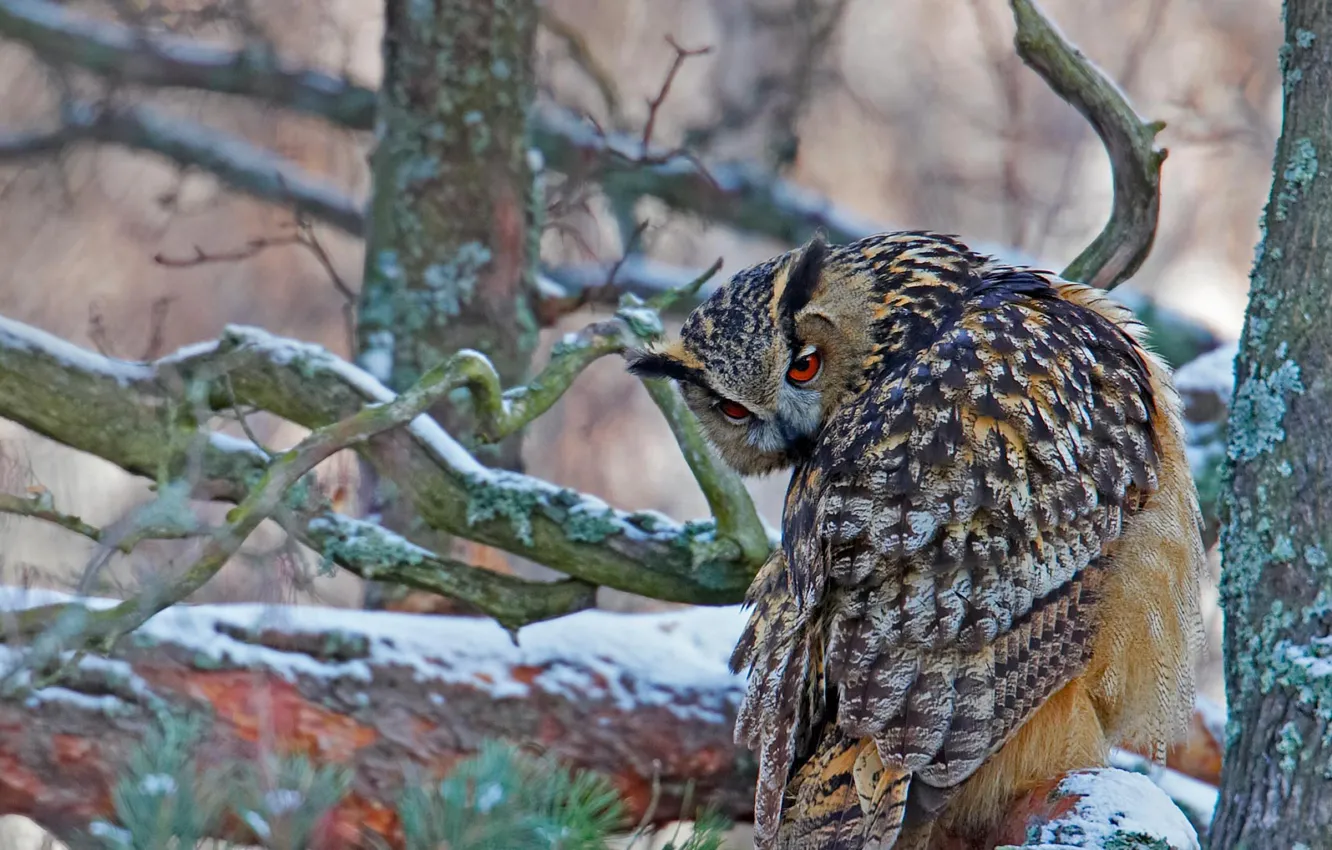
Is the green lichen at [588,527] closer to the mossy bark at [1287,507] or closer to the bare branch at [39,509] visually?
the bare branch at [39,509]

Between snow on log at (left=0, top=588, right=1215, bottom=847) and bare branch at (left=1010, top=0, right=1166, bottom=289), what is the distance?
4.20ft

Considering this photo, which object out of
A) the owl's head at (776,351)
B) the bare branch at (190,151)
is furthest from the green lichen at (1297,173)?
the bare branch at (190,151)

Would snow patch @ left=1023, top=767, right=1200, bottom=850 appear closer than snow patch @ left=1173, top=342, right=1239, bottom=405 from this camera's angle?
Yes

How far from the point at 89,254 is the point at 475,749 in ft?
19.0

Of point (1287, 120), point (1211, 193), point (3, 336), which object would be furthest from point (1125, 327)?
point (1211, 193)

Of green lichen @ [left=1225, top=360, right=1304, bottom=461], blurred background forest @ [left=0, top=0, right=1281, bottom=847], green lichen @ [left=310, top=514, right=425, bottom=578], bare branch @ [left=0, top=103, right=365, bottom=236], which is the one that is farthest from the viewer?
blurred background forest @ [left=0, top=0, right=1281, bottom=847]

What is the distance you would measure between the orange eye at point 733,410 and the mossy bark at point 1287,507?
0.99 meters

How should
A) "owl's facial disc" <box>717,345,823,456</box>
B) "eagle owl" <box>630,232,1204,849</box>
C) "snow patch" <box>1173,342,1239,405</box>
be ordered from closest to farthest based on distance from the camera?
"eagle owl" <box>630,232,1204,849</box> < "owl's facial disc" <box>717,345,823,456</box> < "snow patch" <box>1173,342,1239,405</box>

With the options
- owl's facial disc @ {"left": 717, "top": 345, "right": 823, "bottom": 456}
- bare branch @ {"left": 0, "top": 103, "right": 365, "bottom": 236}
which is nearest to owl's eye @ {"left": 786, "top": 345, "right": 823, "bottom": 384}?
owl's facial disc @ {"left": 717, "top": 345, "right": 823, "bottom": 456}

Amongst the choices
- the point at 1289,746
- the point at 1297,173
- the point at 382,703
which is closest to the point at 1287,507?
the point at 1289,746

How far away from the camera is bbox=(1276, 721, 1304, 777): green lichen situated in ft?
8.59

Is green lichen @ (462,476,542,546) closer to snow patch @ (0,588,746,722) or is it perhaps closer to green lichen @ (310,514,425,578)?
green lichen @ (310,514,425,578)

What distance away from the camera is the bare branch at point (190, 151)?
6.01 metres

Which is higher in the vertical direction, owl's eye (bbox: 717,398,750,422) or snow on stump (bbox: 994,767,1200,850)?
owl's eye (bbox: 717,398,750,422)
